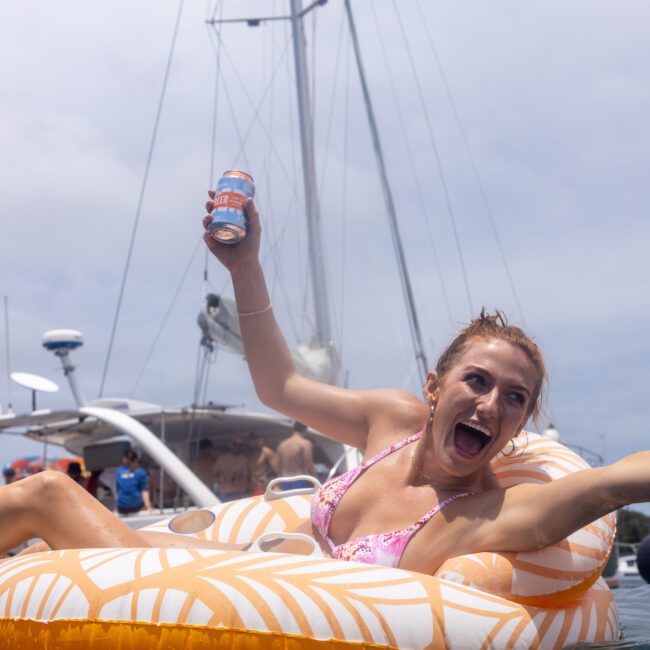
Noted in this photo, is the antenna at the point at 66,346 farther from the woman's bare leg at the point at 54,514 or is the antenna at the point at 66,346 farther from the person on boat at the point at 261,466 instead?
the woman's bare leg at the point at 54,514

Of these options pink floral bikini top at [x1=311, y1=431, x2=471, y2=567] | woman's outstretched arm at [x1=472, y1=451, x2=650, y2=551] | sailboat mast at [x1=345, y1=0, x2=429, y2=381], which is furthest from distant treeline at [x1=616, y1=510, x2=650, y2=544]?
woman's outstretched arm at [x1=472, y1=451, x2=650, y2=551]

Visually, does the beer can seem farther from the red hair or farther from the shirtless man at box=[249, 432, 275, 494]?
the shirtless man at box=[249, 432, 275, 494]

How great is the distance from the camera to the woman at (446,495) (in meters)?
2.23

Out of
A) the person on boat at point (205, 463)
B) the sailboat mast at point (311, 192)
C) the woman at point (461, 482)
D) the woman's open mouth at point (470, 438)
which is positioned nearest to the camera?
the woman at point (461, 482)

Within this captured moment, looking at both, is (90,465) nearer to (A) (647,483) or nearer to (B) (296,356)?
(B) (296,356)

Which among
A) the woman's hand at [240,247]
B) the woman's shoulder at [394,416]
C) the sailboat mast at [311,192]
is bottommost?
the woman's shoulder at [394,416]

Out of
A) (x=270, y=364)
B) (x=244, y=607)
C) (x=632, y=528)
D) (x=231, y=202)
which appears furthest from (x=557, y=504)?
(x=632, y=528)

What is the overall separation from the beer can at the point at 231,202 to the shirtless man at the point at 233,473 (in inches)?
292

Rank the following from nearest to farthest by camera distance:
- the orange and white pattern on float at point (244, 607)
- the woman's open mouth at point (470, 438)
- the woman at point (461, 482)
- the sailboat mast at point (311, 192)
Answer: the orange and white pattern on float at point (244, 607)
the woman at point (461, 482)
the woman's open mouth at point (470, 438)
the sailboat mast at point (311, 192)

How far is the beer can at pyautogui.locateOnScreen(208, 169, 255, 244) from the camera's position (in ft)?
9.70

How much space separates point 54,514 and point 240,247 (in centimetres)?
106

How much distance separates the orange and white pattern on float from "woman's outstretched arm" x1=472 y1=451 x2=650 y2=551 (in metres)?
0.17

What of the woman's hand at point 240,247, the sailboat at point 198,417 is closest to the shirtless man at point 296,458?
the sailboat at point 198,417

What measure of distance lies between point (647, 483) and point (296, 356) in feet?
28.5
